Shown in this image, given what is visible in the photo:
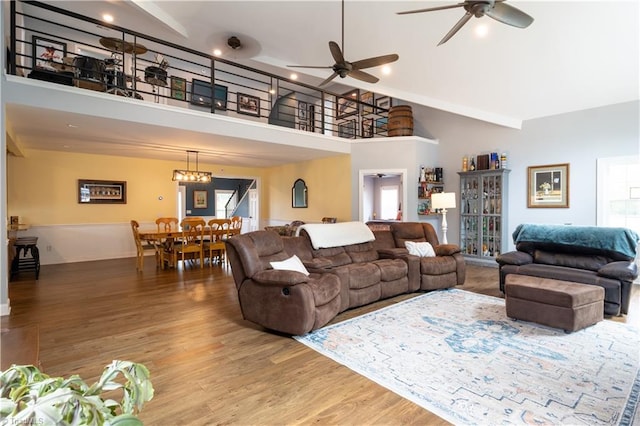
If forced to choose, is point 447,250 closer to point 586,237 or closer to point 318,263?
point 586,237

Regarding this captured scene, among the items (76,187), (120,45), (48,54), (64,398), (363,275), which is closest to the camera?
(64,398)

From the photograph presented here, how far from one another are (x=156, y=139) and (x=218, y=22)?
2.29 meters

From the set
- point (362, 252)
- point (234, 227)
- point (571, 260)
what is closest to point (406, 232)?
point (362, 252)

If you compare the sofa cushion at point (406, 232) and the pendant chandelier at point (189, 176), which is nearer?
the sofa cushion at point (406, 232)

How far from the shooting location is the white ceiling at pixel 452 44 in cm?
388

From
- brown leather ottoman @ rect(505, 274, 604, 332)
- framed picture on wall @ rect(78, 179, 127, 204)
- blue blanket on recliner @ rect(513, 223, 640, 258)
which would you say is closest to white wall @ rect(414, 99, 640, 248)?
blue blanket on recliner @ rect(513, 223, 640, 258)

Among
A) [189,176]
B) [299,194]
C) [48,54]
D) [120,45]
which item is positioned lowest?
[299,194]

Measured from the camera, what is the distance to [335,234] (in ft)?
15.7

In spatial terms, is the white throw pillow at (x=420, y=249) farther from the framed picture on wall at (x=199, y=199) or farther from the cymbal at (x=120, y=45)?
the framed picture on wall at (x=199, y=199)

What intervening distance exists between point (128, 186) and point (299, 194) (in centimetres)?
422

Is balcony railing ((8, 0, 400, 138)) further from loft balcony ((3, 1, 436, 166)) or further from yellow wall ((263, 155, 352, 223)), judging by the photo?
yellow wall ((263, 155, 352, 223))

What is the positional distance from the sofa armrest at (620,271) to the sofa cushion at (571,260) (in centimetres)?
24

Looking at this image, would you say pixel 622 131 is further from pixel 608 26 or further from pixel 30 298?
pixel 30 298

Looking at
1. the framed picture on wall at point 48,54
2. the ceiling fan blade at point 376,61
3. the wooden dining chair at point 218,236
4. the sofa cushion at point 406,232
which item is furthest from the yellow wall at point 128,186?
the ceiling fan blade at point 376,61
